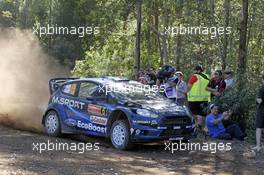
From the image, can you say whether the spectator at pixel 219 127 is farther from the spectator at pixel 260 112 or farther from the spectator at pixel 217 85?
the spectator at pixel 260 112

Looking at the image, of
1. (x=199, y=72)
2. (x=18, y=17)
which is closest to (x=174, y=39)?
(x=199, y=72)

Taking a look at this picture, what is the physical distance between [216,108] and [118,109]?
2739 mm

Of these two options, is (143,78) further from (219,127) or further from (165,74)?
A: (219,127)

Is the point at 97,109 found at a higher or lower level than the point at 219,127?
higher

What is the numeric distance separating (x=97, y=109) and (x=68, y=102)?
1242 mm

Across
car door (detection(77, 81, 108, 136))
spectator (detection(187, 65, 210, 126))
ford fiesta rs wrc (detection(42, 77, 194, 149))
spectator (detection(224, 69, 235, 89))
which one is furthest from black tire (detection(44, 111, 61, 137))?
spectator (detection(224, 69, 235, 89))

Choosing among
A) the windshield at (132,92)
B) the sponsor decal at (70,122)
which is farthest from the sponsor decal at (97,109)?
the sponsor decal at (70,122)

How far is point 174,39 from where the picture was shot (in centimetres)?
3959

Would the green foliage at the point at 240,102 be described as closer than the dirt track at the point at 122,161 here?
No

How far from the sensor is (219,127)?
42.7 ft

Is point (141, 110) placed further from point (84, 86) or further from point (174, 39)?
point (174, 39)

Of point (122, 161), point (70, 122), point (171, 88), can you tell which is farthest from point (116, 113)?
point (171, 88)

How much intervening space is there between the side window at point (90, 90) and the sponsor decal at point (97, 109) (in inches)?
12.4

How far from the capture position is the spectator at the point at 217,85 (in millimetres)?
14031
